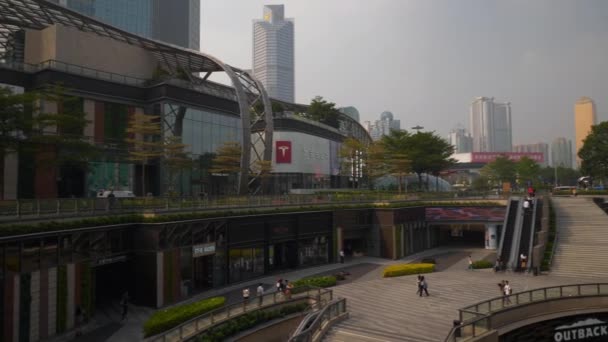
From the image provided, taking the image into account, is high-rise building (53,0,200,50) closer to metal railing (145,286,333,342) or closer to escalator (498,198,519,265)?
escalator (498,198,519,265)

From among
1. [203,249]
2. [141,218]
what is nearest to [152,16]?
[203,249]

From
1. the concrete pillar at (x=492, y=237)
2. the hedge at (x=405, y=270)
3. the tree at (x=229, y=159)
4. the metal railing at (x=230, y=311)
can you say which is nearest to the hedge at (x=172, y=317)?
the metal railing at (x=230, y=311)

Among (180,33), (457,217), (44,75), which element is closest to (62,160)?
(44,75)

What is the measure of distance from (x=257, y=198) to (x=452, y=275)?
643 inches

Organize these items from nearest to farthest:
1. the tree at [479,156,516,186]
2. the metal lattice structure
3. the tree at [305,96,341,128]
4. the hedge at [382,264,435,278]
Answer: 1. the hedge at [382,264,435,278]
2. the metal lattice structure
3. the tree at [305,96,341,128]
4. the tree at [479,156,516,186]

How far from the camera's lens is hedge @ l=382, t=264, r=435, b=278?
3148 centimetres

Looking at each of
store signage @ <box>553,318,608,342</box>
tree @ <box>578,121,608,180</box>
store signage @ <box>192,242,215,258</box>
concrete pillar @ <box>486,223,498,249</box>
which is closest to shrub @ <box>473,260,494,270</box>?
store signage @ <box>553,318,608,342</box>

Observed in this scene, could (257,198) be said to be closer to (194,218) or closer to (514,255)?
(194,218)

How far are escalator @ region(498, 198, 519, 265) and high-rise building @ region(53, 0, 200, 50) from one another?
111505 millimetres

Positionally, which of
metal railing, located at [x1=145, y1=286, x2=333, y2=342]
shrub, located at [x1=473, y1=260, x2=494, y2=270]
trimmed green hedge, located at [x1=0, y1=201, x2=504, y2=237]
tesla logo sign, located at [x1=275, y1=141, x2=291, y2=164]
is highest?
tesla logo sign, located at [x1=275, y1=141, x2=291, y2=164]

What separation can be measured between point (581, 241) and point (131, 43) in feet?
159

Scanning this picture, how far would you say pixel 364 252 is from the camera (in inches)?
1734

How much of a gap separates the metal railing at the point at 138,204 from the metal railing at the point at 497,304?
18.9m

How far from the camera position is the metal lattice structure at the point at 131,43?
38.7 meters
